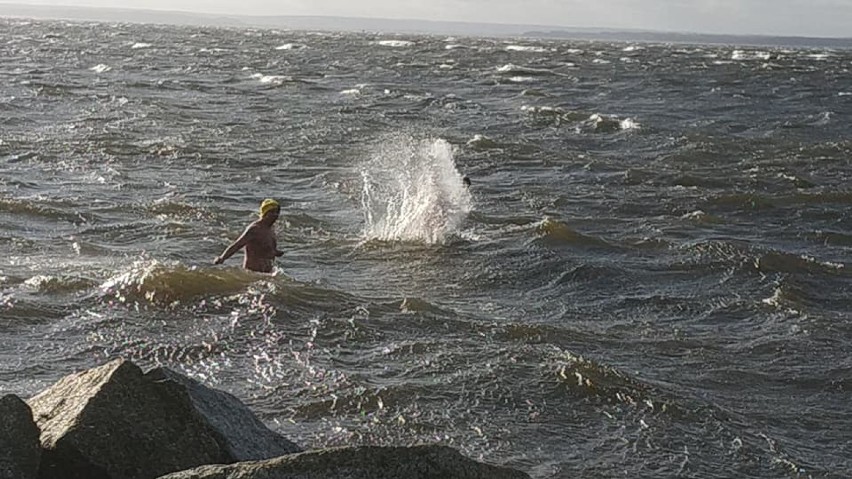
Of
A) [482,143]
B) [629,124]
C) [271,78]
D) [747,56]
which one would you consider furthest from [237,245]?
[747,56]

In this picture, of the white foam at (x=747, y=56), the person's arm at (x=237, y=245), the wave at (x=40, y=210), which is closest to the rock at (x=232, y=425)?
the person's arm at (x=237, y=245)

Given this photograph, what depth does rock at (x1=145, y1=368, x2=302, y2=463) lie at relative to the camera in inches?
228

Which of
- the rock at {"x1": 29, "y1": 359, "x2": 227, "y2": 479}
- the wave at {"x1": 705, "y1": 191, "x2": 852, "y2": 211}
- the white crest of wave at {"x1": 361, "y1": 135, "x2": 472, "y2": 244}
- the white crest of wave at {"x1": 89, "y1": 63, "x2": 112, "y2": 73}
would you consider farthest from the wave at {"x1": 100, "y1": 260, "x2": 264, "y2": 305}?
the white crest of wave at {"x1": 89, "y1": 63, "x2": 112, "y2": 73}

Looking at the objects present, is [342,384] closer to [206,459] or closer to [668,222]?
[206,459]

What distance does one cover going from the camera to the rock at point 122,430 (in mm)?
5402

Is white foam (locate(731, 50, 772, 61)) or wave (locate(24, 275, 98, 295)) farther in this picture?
white foam (locate(731, 50, 772, 61))

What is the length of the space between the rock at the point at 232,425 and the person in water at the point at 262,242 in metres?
6.48

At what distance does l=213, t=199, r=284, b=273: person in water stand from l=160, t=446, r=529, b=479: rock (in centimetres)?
847

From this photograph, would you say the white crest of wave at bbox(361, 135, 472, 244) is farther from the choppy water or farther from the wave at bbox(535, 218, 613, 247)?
the wave at bbox(535, 218, 613, 247)

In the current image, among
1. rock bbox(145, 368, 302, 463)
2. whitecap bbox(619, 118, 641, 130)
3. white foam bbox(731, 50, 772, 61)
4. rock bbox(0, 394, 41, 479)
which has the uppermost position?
rock bbox(0, 394, 41, 479)

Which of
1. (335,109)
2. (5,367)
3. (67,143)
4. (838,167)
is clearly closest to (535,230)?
(5,367)

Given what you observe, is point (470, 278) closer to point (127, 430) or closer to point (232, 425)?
point (232, 425)

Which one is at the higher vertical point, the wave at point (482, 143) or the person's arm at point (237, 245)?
the person's arm at point (237, 245)

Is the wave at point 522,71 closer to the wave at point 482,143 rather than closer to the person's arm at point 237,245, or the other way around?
the wave at point 482,143
